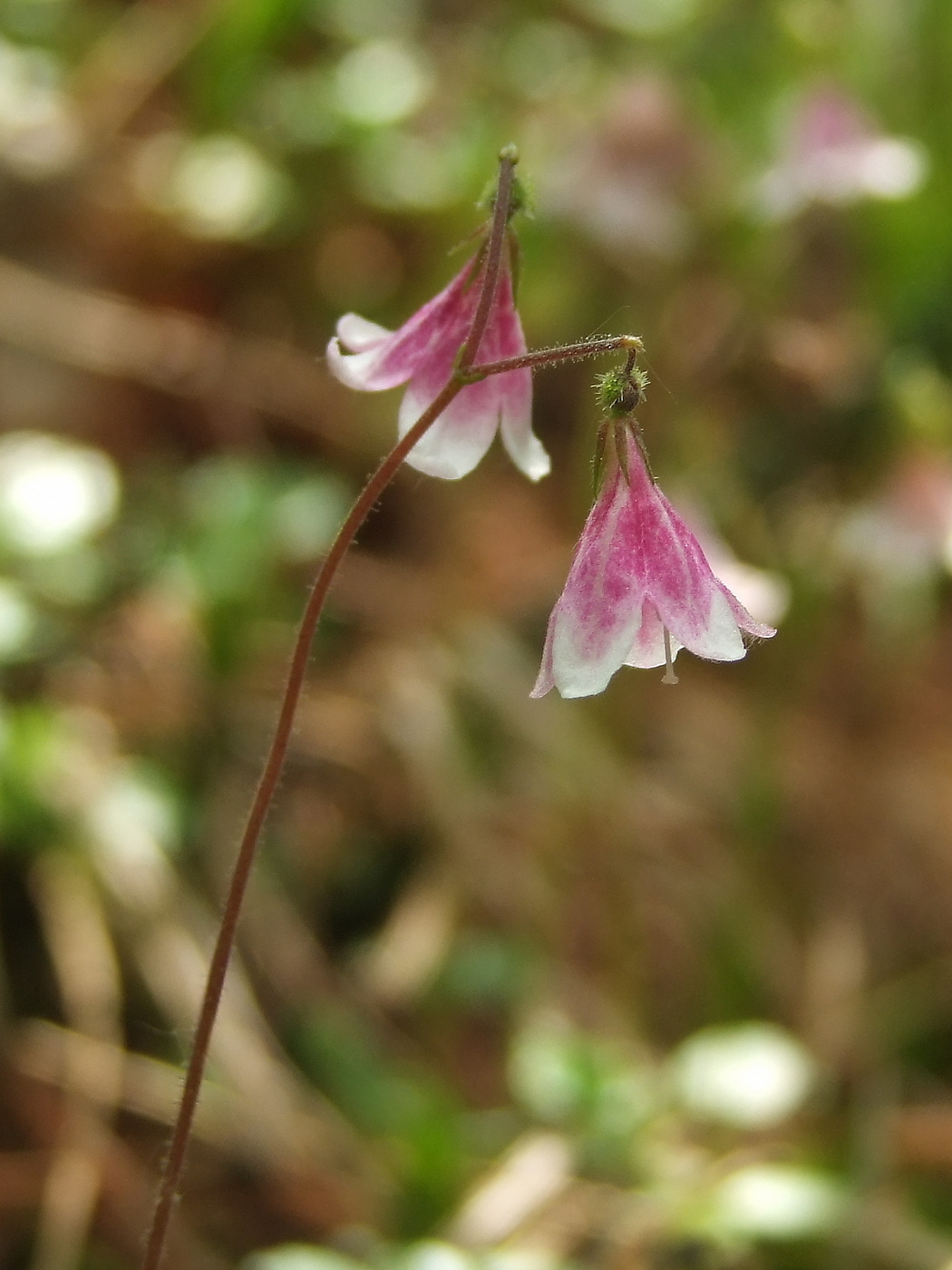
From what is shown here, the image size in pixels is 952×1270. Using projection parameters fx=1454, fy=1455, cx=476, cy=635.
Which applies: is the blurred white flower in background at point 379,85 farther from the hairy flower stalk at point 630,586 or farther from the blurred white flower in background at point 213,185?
the hairy flower stalk at point 630,586

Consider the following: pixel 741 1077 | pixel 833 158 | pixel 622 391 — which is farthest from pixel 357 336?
pixel 833 158

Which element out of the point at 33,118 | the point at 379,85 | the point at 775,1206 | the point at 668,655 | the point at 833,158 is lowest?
the point at 775,1206

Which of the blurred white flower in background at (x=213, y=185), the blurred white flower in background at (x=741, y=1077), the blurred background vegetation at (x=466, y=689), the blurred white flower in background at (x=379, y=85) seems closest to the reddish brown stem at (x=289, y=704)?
the blurred background vegetation at (x=466, y=689)

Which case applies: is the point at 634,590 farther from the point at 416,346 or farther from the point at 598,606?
the point at 416,346

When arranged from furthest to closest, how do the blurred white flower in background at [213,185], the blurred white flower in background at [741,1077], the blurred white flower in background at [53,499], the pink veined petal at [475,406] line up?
the blurred white flower in background at [213,185], the blurred white flower in background at [53,499], the blurred white flower in background at [741,1077], the pink veined petal at [475,406]

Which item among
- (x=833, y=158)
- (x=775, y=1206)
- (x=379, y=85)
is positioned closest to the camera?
(x=775, y=1206)

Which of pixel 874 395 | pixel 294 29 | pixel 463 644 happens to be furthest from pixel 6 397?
pixel 874 395

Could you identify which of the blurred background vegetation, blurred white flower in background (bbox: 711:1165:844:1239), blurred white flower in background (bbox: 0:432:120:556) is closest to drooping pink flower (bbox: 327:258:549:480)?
the blurred background vegetation
